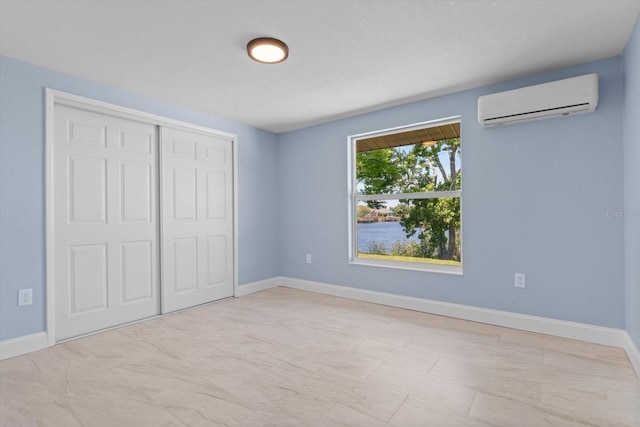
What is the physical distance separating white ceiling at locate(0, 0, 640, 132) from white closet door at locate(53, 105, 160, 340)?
0.52 m

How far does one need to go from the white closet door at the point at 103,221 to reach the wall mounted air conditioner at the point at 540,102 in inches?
133

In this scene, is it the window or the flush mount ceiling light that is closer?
the flush mount ceiling light

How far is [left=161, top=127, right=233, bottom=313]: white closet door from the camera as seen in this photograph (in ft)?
11.7

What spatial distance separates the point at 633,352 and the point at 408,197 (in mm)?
2200

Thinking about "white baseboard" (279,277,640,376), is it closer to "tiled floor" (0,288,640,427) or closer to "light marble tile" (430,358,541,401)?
"tiled floor" (0,288,640,427)

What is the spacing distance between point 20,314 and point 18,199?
0.90 meters

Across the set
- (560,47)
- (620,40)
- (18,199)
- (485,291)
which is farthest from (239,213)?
(620,40)

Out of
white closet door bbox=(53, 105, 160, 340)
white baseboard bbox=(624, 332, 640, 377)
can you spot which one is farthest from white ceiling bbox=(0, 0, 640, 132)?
white baseboard bbox=(624, 332, 640, 377)

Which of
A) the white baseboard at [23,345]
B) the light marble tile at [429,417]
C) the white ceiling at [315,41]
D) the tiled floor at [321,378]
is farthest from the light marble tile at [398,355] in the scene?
the white baseboard at [23,345]

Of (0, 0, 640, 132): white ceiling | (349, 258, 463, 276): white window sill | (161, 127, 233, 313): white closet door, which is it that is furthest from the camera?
(161, 127, 233, 313): white closet door

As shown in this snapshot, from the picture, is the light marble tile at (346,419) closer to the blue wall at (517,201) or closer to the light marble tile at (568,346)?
the light marble tile at (568,346)

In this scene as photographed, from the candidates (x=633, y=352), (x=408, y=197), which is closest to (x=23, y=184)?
(x=408, y=197)

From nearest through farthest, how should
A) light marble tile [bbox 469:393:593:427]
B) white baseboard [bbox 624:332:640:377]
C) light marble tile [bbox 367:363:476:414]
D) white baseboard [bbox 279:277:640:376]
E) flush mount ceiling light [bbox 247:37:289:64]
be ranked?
light marble tile [bbox 469:393:593:427], light marble tile [bbox 367:363:476:414], white baseboard [bbox 624:332:640:377], flush mount ceiling light [bbox 247:37:289:64], white baseboard [bbox 279:277:640:376]

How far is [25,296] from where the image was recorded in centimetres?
254
